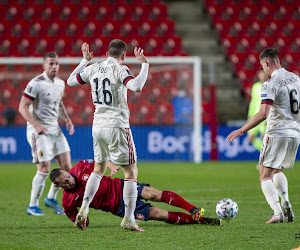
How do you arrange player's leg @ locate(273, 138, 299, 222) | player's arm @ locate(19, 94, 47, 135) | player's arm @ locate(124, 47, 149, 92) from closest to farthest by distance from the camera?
player's arm @ locate(124, 47, 149, 92)
player's leg @ locate(273, 138, 299, 222)
player's arm @ locate(19, 94, 47, 135)

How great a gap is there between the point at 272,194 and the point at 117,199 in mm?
1664

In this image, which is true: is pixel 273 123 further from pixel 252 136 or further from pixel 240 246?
pixel 252 136

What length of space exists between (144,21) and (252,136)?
7818 millimetres

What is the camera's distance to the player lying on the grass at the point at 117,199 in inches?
255

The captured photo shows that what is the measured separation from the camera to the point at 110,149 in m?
6.16

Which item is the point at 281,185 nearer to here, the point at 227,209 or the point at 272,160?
the point at 272,160

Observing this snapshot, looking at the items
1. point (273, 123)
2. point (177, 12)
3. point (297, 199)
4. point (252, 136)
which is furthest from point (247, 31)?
point (273, 123)

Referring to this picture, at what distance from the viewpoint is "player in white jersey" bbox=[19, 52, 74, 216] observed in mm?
7910

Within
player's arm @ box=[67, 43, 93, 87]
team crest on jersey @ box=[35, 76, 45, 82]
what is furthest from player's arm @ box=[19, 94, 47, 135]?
player's arm @ box=[67, 43, 93, 87]

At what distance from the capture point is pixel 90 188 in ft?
20.4

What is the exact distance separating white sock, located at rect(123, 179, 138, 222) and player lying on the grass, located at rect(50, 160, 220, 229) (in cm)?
32

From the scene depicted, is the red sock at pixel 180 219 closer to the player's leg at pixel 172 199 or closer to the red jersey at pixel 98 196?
the player's leg at pixel 172 199

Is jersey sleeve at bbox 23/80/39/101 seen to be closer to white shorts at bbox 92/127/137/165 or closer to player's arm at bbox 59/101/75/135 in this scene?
player's arm at bbox 59/101/75/135

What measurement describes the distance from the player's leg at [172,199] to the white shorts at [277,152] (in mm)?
934
